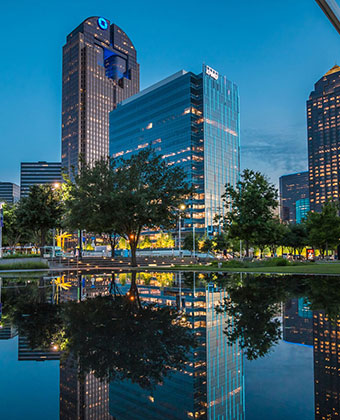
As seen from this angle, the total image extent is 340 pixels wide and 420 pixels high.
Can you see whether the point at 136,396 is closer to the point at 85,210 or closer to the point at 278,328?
the point at 278,328

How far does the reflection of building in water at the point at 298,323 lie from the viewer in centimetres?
766

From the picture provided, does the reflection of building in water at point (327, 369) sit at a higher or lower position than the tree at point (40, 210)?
lower

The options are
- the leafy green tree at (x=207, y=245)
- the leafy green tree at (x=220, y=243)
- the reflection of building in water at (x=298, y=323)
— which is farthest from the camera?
the leafy green tree at (x=207, y=245)

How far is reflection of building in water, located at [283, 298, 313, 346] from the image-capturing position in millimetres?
7663

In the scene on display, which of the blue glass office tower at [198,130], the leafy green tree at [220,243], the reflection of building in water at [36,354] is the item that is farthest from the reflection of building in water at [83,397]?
the blue glass office tower at [198,130]

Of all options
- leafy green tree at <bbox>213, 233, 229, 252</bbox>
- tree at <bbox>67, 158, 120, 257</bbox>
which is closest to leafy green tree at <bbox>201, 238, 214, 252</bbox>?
leafy green tree at <bbox>213, 233, 229, 252</bbox>

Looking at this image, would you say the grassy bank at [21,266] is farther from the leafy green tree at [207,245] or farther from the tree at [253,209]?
the leafy green tree at [207,245]

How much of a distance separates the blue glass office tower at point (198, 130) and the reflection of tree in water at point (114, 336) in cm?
13383

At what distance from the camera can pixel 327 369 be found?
18.1 feet

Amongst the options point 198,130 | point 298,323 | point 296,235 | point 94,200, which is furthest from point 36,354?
point 198,130

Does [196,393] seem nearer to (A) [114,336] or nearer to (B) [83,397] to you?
(B) [83,397]

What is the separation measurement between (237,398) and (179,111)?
15504 cm

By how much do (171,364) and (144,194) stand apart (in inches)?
1170

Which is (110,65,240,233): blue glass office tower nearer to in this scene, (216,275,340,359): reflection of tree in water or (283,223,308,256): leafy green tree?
(283,223,308,256): leafy green tree
